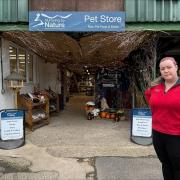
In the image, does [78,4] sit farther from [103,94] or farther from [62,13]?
[103,94]

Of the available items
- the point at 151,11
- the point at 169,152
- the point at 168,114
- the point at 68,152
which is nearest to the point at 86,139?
the point at 68,152

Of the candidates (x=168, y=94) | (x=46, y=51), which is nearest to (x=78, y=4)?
(x=46, y=51)

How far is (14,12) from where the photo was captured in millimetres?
8125

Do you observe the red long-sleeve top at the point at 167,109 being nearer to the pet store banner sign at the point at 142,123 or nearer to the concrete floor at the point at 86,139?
the concrete floor at the point at 86,139

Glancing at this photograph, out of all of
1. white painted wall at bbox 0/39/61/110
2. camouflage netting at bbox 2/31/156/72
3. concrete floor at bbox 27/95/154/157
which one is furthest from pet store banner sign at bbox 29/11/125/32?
concrete floor at bbox 27/95/154/157

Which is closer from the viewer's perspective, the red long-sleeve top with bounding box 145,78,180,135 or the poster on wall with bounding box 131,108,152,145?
the red long-sleeve top with bounding box 145,78,180,135

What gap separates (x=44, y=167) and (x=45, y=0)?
3575mm

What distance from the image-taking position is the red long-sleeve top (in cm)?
414

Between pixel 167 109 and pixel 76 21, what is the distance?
13.7 feet

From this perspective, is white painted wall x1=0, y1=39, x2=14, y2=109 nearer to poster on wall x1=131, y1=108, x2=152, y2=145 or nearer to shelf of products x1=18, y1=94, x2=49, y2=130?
shelf of products x1=18, y1=94, x2=49, y2=130

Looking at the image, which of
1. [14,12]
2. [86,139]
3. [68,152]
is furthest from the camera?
[86,139]

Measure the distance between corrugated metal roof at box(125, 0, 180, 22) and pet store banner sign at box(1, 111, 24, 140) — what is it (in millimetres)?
3016

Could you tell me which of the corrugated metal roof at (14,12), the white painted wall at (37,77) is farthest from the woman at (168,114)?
the white painted wall at (37,77)

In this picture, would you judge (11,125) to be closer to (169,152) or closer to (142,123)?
(142,123)
